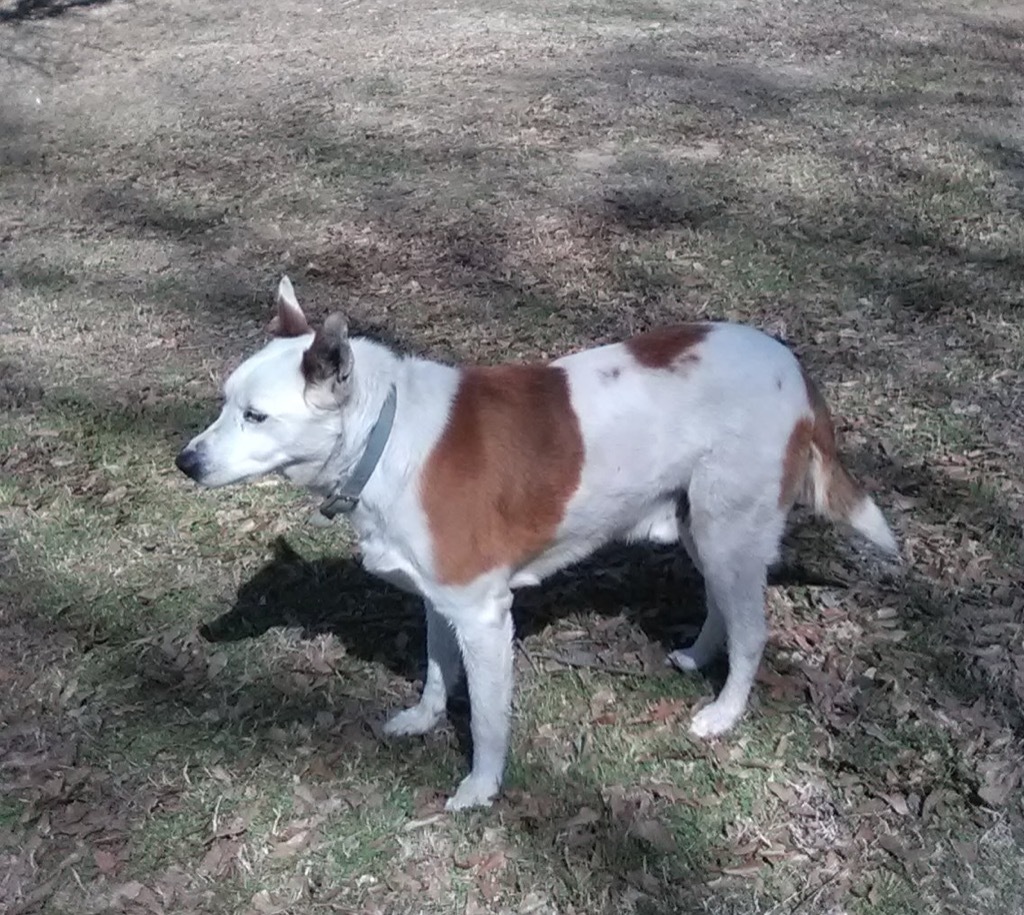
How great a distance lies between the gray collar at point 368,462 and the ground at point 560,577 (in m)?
1.17

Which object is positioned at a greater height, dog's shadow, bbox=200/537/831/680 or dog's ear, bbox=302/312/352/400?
dog's ear, bbox=302/312/352/400

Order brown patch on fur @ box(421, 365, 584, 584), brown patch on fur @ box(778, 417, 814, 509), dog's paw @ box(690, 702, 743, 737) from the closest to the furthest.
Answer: brown patch on fur @ box(421, 365, 584, 584) → brown patch on fur @ box(778, 417, 814, 509) → dog's paw @ box(690, 702, 743, 737)

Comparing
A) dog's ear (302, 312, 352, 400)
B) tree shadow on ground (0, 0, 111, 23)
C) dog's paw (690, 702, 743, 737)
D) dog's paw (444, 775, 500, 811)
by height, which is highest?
dog's ear (302, 312, 352, 400)

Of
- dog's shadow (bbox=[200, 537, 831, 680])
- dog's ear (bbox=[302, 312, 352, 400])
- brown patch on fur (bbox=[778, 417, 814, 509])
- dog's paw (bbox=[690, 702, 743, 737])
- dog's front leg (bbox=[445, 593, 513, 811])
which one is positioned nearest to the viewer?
dog's ear (bbox=[302, 312, 352, 400])

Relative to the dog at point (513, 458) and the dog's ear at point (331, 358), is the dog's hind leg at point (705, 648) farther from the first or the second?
the dog's ear at point (331, 358)

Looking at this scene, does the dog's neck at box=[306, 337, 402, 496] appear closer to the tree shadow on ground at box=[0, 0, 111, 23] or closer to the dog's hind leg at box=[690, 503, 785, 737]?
the dog's hind leg at box=[690, 503, 785, 737]

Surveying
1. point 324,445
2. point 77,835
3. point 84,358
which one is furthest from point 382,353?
point 84,358

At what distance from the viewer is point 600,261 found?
8.20m

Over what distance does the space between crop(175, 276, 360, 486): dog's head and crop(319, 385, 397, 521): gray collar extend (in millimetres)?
97

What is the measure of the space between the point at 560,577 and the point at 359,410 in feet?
6.33

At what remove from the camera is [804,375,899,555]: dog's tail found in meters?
4.10

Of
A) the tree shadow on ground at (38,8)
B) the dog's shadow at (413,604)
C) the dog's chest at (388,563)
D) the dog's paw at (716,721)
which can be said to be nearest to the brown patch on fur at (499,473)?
the dog's chest at (388,563)

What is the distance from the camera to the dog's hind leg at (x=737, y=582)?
3.98m

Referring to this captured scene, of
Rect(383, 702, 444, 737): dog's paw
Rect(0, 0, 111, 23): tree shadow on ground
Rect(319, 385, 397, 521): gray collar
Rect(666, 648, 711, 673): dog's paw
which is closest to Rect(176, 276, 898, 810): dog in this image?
Rect(319, 385, 397, 521): gray collar
